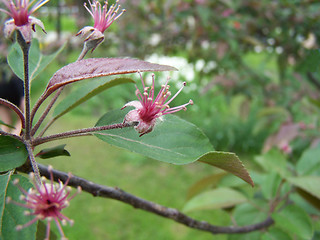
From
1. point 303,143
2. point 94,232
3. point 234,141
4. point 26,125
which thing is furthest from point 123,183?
point 26,125

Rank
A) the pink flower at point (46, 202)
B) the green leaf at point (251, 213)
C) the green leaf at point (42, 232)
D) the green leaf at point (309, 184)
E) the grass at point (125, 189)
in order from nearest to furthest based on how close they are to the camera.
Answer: the pink flower at point (46, 202), the green leaf at point (42, 232), the green leaf at point (309, 184), the green leaf at point (251, 213), the grass at point (125, 189)

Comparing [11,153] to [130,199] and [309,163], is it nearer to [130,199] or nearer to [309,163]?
[130,199]

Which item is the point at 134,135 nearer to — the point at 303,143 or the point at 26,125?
the point at 26,125

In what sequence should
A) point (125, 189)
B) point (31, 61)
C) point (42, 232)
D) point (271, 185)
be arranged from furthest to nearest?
point (125, 189) < point (271, 185) < point (31, 61) < point (42, 232)

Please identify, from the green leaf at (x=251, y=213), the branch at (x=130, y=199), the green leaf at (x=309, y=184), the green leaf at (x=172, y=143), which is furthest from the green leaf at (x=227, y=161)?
the green leaf at (x=251, y=213)

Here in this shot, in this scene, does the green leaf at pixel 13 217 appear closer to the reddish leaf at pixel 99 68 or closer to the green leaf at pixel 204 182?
the reddish leaf at pixel 99 68

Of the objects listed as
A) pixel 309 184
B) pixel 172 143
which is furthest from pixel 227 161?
pixel 309 184

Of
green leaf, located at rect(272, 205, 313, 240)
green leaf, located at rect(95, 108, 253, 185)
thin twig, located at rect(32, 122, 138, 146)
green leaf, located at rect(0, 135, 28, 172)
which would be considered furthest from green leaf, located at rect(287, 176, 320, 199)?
green leaf, located at rect(0, 135, 28, 172)
